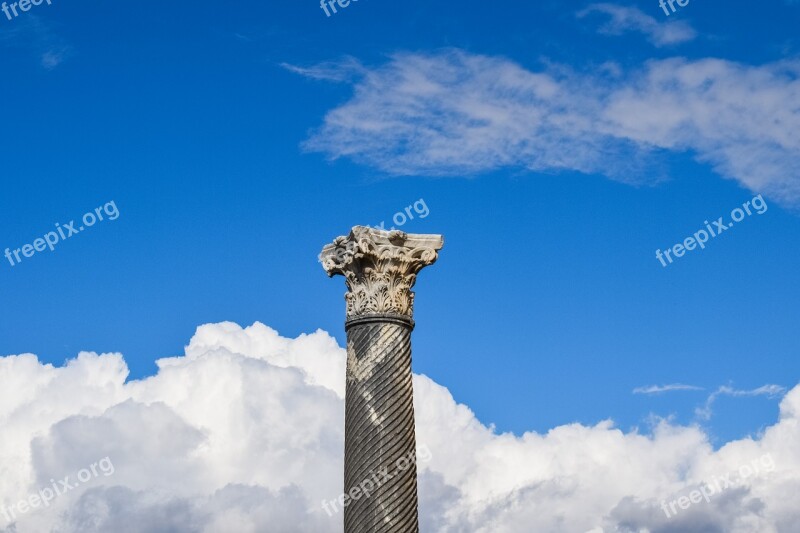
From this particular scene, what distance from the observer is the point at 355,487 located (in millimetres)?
18531

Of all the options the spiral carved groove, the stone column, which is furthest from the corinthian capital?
the spiral carved groove

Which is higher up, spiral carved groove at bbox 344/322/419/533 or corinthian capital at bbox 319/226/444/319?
corinthian capital at bbox 319/226/444/319

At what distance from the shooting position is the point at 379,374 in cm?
1884

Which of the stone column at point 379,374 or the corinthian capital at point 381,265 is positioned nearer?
the stone column at point 379,374

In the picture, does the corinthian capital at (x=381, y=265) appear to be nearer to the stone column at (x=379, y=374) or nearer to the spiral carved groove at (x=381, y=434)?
the stone column at (x=379, y=374)

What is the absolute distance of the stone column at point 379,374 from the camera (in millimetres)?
18359

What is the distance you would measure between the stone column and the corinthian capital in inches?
0.7

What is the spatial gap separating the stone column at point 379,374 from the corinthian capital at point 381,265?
2 centimetres

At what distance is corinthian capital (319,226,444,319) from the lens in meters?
19.5

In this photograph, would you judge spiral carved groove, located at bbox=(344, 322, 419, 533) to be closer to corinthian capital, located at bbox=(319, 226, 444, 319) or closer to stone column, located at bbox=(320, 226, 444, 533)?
stone column, located at bbox=(320, 226, 444, 533)

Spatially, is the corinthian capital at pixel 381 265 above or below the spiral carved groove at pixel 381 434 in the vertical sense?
above

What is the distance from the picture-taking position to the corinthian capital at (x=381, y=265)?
1953 cm

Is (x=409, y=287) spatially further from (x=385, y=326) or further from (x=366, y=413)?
(x=366, y=413)

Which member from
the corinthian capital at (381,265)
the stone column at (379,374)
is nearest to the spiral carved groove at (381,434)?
the stone column at (379,374)
